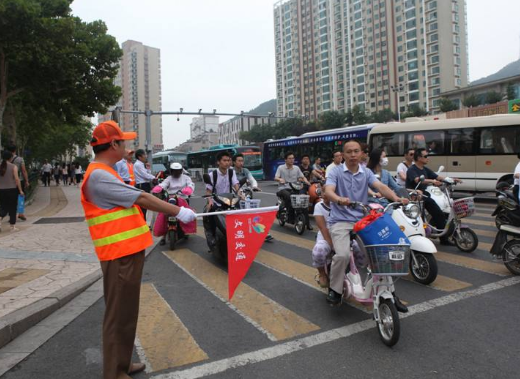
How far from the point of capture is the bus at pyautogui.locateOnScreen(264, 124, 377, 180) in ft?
68.5

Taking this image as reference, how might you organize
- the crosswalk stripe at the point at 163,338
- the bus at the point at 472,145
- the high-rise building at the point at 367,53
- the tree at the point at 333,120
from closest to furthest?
1. the crosswalk stripe at the point at 163,338
2. the bus at the point at 472,145
3. the tree at the point at 333,120
4. the high-rise building at the point at 367,53

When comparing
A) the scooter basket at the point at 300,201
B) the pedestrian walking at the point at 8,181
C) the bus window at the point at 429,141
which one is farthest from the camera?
the bus window at the point at 429,141

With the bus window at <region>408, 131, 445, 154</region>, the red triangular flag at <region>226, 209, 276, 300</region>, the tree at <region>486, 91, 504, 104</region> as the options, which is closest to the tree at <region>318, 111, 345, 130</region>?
the tree at <region>486, 91, 504, 104</region>

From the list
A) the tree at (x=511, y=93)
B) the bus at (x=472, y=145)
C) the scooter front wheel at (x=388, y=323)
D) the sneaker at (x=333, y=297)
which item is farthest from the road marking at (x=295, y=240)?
the tree at (x=511, y=93)

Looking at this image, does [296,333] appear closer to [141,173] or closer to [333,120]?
[141,173]

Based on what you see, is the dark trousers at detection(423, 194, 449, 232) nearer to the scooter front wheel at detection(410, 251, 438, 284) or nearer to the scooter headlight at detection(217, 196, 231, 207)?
the scooter front wheel at detection(410, 251, 438, 284)

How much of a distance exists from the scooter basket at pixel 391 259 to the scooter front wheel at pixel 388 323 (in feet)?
0.88

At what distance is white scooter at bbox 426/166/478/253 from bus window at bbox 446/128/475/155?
8.89 metres

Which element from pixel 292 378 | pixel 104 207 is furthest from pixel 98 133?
pixel 292 378

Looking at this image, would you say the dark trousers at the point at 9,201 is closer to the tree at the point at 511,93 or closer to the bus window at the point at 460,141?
the bus window at the point at 460,141

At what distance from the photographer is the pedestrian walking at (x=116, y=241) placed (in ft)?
9.39

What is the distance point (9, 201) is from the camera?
9258 mm

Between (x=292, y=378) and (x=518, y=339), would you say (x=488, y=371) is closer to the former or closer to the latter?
(x=518, y=339)

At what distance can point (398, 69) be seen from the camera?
101 m
